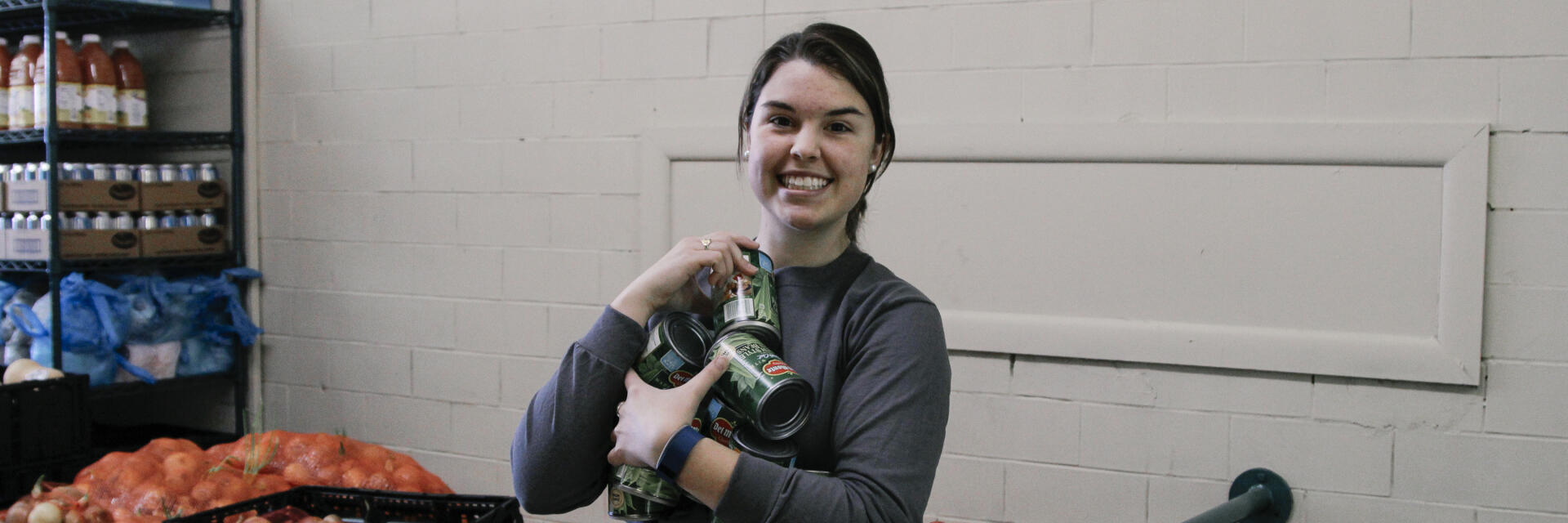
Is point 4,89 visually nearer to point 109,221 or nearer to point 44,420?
point 109,221

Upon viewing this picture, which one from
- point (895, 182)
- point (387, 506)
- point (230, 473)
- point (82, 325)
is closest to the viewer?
point (387, 506)

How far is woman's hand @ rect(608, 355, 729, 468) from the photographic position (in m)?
1.08

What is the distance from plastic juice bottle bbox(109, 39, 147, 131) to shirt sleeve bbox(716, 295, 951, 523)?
9.38 feet

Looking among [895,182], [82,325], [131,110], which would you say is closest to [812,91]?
[895,182]

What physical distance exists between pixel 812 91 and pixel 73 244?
8.79 feet

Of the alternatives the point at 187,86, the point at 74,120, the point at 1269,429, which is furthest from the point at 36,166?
the point at 1269,429

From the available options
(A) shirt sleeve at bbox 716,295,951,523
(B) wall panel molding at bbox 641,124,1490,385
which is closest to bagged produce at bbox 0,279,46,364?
(B) wall panel molding at bbox 641,124,1490,385

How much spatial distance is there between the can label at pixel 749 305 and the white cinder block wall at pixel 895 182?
137 centimetres

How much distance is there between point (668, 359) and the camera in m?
1.15

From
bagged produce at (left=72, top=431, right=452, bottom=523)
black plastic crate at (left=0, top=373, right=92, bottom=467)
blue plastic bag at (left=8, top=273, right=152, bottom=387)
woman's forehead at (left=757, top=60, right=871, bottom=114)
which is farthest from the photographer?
blue plastic bag at (left=8, top=273, right=152, bottom=387)

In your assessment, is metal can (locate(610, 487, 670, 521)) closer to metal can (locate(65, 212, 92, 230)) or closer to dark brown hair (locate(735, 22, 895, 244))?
dark brown hair (locate(735, 22, 895, 244))

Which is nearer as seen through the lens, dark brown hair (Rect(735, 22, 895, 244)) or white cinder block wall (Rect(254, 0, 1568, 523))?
dark brown hair (Rect(735, 22, 895, 244))

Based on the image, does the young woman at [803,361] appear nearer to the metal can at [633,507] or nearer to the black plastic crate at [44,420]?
the metal can at [633,507]

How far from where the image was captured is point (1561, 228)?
2.06 metres
